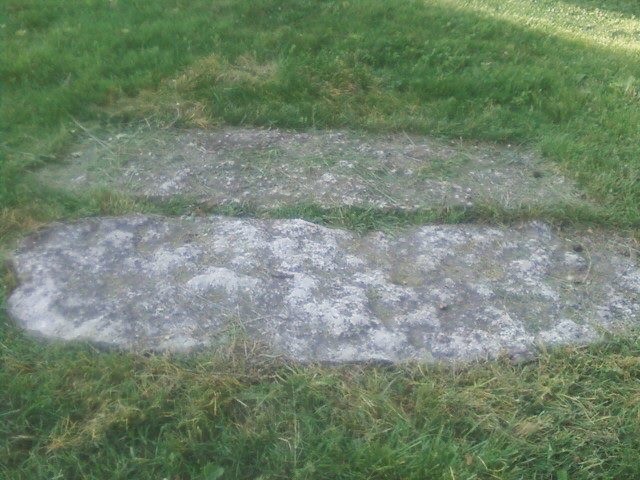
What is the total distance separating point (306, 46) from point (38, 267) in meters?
2.94

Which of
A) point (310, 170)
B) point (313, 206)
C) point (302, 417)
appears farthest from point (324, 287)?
point (310, 170)

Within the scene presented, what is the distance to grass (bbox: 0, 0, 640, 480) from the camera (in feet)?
9.41

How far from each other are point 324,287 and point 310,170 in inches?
43.6

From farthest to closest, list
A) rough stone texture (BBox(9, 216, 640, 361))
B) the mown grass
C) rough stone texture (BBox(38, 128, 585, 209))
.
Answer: rough stone texture (BBox(38, 128, 585, 209)) < rough stone texture (BBox(9, 216, 640, 361)) < the mown grass

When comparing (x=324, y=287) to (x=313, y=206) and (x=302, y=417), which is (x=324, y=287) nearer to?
(x=313, y=206)

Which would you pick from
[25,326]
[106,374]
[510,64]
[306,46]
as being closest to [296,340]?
[106,374]

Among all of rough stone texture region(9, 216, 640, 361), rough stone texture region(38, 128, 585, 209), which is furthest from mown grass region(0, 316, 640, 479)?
rough stone texture region(38, 128, 585, 209)

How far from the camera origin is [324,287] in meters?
3.60

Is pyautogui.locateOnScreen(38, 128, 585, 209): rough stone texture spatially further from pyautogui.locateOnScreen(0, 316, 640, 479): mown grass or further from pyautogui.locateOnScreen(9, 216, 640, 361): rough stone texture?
pyautogui.locateOnScreen(0, 316, 640, 479): mown grass

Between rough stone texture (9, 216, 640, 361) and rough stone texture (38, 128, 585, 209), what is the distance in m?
0.27

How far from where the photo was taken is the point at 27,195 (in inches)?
160

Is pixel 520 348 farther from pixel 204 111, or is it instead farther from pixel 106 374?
pixel 204 111

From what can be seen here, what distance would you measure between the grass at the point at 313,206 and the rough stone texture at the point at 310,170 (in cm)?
13

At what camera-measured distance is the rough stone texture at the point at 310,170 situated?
4.25 metres
